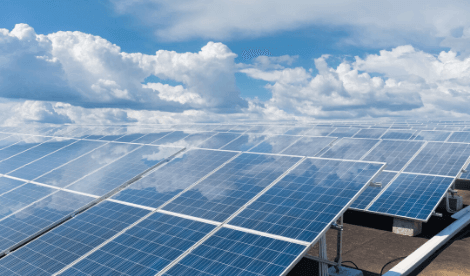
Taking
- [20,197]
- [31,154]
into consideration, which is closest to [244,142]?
[20,197]

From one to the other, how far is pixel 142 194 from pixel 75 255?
3.38 meters

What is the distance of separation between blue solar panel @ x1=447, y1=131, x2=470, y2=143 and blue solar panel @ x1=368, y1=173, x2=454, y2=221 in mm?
6515

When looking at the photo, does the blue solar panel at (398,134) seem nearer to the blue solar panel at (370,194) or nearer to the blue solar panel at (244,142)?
the blue solar panel at (370,194)

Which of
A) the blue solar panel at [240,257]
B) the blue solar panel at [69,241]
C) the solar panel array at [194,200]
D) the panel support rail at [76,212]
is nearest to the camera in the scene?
the blue solar panel at [240,257]

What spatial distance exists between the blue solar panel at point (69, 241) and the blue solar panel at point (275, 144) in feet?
23.1

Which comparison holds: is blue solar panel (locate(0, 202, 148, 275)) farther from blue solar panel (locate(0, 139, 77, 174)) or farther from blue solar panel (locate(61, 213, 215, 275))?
blue solar panel (locate(0, 139, 77, 174))

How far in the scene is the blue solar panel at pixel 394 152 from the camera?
2031cm

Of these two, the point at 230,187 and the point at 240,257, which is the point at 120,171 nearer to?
the point at 230,187

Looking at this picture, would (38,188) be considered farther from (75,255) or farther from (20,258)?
(75,255)

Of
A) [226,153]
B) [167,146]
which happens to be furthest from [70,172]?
[226,153]

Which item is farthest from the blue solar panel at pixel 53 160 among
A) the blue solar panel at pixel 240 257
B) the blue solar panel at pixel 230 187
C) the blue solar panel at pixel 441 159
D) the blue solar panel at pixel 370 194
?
the blue solar panel at pixel 441 159

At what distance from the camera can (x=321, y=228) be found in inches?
333

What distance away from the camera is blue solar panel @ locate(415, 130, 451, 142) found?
79.0 ft

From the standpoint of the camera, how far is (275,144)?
17.4 metres
